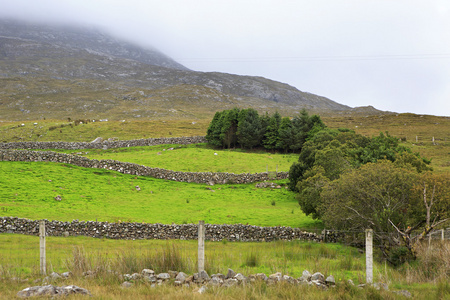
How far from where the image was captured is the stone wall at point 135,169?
113 ft

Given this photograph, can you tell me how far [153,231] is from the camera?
20750 millimetres

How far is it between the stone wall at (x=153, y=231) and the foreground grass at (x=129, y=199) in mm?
1565

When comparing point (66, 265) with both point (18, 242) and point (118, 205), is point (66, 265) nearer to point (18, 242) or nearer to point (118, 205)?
point (18, 242)

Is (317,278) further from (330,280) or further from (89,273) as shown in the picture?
(89,273)

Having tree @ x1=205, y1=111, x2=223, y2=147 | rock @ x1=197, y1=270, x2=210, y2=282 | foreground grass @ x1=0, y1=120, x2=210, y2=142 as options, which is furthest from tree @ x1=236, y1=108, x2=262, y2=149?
rock @ x1=197, y1=270, x2=210, y2=282

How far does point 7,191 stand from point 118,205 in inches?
328

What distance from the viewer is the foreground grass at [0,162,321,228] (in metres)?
23.2

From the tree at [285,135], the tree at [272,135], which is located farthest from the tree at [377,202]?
the tree at [272,135]

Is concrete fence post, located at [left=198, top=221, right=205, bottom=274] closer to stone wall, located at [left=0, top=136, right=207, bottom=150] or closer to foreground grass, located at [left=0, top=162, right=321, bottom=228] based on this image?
foreground grass, located at [left=0, top=162, right=321, bottom=228]

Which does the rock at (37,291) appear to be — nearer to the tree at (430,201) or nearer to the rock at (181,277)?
the rock at (181,277)

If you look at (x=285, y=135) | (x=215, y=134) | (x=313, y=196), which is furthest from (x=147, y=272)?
(x=215, y=134)

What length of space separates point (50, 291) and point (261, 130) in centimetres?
5154

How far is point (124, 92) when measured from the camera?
17362 centimetres

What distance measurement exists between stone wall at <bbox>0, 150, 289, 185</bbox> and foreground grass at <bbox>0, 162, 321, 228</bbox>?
3.05 ft
